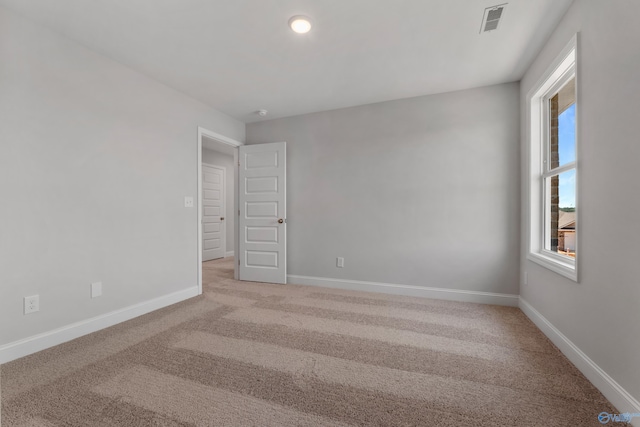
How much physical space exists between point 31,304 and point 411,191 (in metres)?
3.78

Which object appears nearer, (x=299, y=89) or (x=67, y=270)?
(x=67, y=270)

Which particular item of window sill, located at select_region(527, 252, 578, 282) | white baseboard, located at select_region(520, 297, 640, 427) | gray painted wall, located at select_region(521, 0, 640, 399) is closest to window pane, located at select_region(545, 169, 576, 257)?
window sill, located at select_region(527, 252, 578, 282)

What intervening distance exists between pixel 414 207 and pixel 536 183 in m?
1.25

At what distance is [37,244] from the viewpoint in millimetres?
2133

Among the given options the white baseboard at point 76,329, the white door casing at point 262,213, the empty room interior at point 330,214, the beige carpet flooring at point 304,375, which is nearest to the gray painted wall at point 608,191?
the empty room interior at point 330,214

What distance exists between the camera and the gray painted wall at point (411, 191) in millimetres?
3219

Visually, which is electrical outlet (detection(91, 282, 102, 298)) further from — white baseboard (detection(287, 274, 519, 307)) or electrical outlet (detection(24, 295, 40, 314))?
white baseboard (detection(287, 274, 519, 307))

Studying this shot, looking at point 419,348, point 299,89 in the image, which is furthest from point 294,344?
point 299,89

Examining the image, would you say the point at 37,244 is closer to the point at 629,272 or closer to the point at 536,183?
the point at 629,272

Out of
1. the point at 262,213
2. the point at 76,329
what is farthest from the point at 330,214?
the point at 76,329
